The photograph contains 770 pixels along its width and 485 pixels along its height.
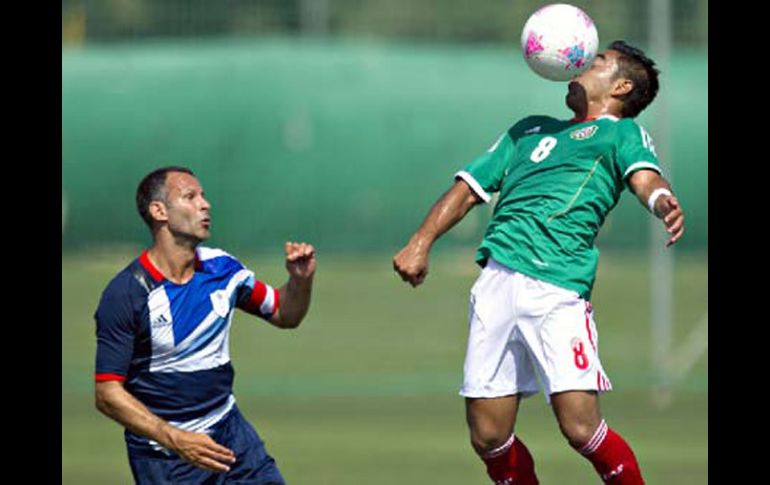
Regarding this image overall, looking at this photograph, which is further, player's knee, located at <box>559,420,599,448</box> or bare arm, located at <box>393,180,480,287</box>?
bare arm, located at <box>393,180,480,287</box>

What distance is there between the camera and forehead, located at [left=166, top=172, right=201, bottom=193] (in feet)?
29.7

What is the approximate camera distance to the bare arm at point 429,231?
909 centimetres

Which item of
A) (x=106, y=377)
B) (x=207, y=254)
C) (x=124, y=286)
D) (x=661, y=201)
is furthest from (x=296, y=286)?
(x=661, y=201)

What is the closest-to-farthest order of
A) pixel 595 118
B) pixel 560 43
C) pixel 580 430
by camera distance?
pixel 580 430, pixel 560 43, pixel 595 118

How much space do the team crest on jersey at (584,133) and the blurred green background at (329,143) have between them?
440 inches

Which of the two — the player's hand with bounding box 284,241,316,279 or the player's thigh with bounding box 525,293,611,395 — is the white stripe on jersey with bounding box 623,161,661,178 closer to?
the player's thigh with bounding box 525,293,611,395

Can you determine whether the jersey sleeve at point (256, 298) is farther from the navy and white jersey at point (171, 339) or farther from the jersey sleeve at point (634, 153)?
the jersey sleeve at point (634, 153)

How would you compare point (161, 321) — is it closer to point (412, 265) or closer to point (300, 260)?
point (300, 260)

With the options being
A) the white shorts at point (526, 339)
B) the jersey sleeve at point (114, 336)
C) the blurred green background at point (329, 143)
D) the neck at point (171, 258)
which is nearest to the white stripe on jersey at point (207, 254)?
the neck at point (171, 258)

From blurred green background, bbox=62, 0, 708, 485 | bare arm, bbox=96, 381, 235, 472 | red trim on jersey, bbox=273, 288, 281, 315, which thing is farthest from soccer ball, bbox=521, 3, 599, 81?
blurred green background, bbox=62, 0, 708, 485

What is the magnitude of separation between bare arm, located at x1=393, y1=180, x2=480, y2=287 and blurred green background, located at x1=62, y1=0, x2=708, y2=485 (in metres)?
10.9

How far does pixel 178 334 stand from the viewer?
8859 mm

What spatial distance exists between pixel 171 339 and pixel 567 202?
78.5 inches
